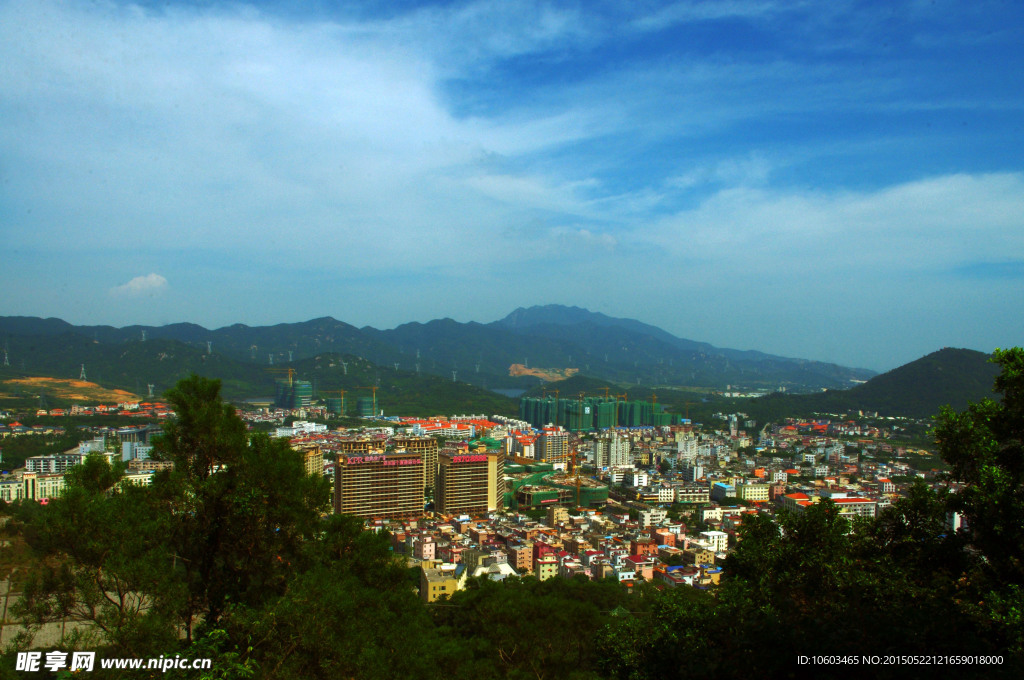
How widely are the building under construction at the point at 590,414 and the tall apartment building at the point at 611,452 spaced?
26.8ft

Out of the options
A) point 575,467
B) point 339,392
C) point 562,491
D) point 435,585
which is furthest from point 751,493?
point 339,392

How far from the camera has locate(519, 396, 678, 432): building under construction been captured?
31.4 meters

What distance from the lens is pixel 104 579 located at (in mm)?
2143

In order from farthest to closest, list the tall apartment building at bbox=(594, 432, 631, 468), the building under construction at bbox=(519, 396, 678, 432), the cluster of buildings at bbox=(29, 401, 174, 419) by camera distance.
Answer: the building under construction at bbox=(519, 396, 678, 432) < the cluster of buildings at bbox=(29, 401, 174, 419) < the tall apartment building at bbox=(594, 432, 631, 468)

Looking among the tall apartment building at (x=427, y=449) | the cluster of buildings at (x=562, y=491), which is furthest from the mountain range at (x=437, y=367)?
the tall apartment building at (x=427, y=449)

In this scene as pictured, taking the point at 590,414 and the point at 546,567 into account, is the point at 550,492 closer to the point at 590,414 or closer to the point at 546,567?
the point at 546,567

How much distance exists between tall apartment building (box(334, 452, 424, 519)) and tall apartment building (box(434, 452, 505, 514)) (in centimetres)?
69

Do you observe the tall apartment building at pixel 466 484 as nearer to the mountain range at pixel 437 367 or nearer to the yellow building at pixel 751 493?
the yellow building at pixel 751 493

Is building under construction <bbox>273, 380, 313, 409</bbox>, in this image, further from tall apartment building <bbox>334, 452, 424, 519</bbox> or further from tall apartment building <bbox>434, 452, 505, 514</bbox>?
tall apartment building <bbox>334, 452, 424, 519</bbox>

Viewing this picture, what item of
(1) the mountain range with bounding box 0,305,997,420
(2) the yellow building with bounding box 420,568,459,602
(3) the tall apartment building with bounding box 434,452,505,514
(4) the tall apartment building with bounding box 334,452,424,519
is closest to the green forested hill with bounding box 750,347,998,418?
(1) the mountain range with bounding box 0,305,997,420

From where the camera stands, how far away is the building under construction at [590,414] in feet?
103

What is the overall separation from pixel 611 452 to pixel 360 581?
65.2ft

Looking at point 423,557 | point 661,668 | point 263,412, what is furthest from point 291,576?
point 263,412

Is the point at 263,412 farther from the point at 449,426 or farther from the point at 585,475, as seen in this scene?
the point at 585,475
